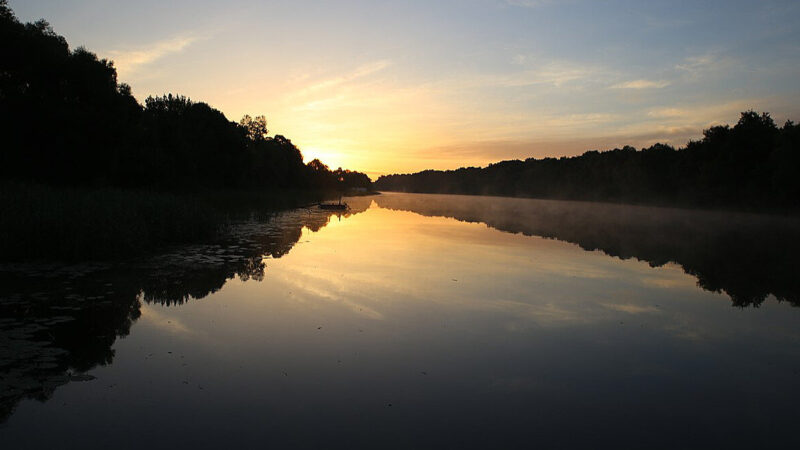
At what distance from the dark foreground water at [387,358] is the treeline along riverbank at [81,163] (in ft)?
6.78

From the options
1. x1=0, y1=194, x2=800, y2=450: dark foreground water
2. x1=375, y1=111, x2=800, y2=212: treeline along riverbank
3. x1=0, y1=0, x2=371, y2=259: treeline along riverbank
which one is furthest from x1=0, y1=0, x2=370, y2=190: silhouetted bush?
x1=375, y1=111, x2=800, y2=212: treeline along riverbank

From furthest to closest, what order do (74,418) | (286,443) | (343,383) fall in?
(343,383) < (74,418) < (286,443)

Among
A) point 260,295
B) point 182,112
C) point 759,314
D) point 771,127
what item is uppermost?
point 182,112

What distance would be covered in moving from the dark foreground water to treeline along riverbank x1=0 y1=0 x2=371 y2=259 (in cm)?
207

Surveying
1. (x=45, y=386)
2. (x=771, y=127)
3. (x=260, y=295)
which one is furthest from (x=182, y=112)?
(x=771, y=127)

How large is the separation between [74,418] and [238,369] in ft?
7.43

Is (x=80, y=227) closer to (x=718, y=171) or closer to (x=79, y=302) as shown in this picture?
(x=79, y=302)

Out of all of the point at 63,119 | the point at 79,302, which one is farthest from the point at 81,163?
the point at 79,302

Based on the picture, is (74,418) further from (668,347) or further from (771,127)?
(771,127)

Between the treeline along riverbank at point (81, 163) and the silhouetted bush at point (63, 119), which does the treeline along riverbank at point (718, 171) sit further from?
the silhouetted bush at point (63, 119)

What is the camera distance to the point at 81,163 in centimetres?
3356

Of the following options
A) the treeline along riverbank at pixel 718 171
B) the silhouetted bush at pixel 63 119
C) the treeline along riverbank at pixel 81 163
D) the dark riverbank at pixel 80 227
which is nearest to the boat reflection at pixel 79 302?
the dark riverbank at pixel 80 227

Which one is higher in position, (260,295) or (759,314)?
(260,295)

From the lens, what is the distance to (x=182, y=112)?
70.4m
